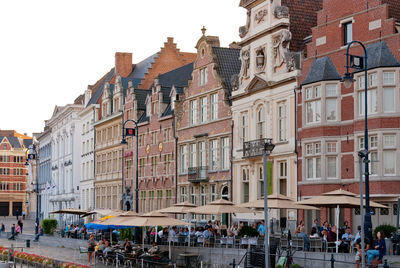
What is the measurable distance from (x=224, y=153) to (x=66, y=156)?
4860 cm

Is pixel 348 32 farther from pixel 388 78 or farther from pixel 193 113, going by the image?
pixel 193 113

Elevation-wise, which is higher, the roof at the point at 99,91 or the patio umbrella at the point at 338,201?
the roof at the point at 99,91

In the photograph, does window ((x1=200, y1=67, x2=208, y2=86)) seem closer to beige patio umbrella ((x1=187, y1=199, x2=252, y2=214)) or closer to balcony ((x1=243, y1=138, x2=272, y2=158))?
balcony ((x1=243, y1=138, x2=272, y2=158))

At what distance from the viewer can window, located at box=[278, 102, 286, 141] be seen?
43.8 meters

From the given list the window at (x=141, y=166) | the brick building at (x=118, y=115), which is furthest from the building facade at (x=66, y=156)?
the window at (x=141, y=166)

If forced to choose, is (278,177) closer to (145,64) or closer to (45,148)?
(145,64)

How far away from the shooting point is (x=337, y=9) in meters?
39.4

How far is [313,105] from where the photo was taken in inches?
1569

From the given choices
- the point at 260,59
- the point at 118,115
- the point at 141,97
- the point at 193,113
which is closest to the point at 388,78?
the point at 260,59

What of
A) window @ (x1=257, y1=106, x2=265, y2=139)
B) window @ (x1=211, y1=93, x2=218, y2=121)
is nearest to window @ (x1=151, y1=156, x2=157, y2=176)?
window @ (x1=211, y1=93, x2=218, y2=121)

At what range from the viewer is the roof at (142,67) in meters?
78.6

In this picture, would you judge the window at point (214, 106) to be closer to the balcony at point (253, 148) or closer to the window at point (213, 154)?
the window at point (213, 154)

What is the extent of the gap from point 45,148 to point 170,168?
60.4 metres

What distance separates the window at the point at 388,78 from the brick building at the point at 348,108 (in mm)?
45
